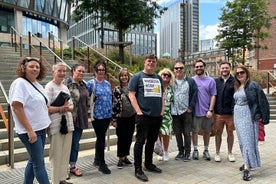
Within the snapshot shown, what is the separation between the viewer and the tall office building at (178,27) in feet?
106

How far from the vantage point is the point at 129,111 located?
469cm

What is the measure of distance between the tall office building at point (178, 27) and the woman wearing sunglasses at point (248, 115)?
24.3 metres

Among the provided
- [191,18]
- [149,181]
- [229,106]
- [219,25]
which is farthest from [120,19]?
[191,18]

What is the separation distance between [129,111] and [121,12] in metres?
9.50

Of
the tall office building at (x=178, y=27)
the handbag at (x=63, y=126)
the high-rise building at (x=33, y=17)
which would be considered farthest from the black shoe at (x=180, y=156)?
the high-rise building at (x=33, y=17)

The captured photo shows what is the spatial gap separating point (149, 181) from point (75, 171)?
1.15 metres

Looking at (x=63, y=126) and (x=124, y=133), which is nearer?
(x=63, y=126)

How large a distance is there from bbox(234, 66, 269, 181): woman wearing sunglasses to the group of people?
14mm

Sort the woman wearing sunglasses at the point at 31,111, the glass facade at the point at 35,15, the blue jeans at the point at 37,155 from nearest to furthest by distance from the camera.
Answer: the woman wearing sunglasses at the point at 31,111 → the blue jeans at the point at 37,155 → the glass facade at the point at 35,15

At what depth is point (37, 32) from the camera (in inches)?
1293

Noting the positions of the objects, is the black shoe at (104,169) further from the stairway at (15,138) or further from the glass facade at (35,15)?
the glass facade at (35,15)

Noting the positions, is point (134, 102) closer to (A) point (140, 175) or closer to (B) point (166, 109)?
(B) point (166, 109)

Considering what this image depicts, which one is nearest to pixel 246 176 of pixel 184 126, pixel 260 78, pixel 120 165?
pixel 184 126

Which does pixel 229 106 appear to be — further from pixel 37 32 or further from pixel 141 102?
pixel 37 32
